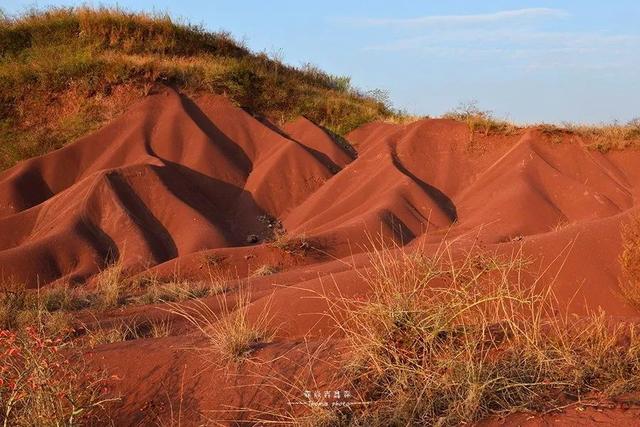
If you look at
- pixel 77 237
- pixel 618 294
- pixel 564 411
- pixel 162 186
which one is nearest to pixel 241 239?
pixel 162 186

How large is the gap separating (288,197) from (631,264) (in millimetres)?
14539

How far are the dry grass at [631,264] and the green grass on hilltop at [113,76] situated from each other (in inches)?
719

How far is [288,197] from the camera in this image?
21.8 m

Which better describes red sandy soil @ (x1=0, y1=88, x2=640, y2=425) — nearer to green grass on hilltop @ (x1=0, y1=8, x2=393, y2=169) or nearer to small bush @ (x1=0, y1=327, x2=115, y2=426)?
green grass on hilltop @ (x1=0, y1=8, x2=393, y2=169)

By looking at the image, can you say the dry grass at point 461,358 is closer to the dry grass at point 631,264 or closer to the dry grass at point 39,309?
the dry grass at point 631,264

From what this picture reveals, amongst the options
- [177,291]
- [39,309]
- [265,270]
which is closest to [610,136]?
[265,270]

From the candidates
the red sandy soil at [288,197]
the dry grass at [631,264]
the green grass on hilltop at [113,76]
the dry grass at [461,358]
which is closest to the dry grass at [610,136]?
the red sandy soil at [288,197]

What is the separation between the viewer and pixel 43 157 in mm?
21453

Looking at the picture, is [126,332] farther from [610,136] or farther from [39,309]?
[610,136]

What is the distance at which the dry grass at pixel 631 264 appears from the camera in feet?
25.3

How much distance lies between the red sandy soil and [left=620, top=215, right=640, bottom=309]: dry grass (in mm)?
446

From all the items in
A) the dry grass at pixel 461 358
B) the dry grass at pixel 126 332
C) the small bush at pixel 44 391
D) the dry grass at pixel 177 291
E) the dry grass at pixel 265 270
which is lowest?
the dry grass at pixel 265 270

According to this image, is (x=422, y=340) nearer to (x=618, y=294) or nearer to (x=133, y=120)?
(x=618, y=294)

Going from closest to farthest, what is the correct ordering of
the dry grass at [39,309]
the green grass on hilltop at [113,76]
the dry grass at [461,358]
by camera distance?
1. the dry grass at [461,358]
2. the dry grass at [39,309]
3. the green grass on hilltop at [113,76]
